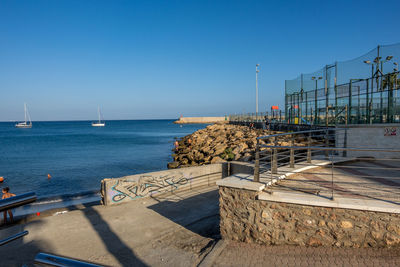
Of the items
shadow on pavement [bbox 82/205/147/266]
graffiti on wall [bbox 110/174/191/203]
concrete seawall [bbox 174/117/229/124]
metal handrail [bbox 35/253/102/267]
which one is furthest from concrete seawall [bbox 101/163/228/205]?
concrete seawall [bbox 174/117/229/124]

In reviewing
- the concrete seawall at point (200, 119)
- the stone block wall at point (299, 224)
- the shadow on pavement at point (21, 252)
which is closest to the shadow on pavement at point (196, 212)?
the stone block wall at point (299, 224)

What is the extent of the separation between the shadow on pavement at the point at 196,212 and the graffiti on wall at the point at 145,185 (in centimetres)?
49

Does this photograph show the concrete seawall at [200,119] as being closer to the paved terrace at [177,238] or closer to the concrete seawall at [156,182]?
the concrete seawall at [156,182]

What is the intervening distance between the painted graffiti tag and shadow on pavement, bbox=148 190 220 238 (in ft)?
1.59

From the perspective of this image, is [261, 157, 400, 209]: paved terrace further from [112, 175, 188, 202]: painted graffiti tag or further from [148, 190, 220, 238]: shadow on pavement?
[112, 175, 188, 202]: painted graffiti tag

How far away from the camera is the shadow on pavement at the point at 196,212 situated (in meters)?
7.47

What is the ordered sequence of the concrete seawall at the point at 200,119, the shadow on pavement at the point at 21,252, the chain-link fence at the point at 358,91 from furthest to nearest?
the concrete seawall at the point at 200,119, the chain-link fence at the point at 358,91, the shadow on pavement at the point at 21,252

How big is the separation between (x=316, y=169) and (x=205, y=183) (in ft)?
18.6

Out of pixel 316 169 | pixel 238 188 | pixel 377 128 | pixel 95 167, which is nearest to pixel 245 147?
pixel 377 128

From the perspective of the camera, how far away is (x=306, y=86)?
18.9 m

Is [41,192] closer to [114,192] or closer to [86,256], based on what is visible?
[114,192]

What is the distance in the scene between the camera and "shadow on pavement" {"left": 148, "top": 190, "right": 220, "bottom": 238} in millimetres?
7465

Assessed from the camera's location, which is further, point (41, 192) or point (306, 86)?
point (306, 86)

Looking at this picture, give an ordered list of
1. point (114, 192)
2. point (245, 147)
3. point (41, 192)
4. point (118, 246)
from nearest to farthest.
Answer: point (118, 246), point (114, 192), point (41, 192), point (245, 147)
